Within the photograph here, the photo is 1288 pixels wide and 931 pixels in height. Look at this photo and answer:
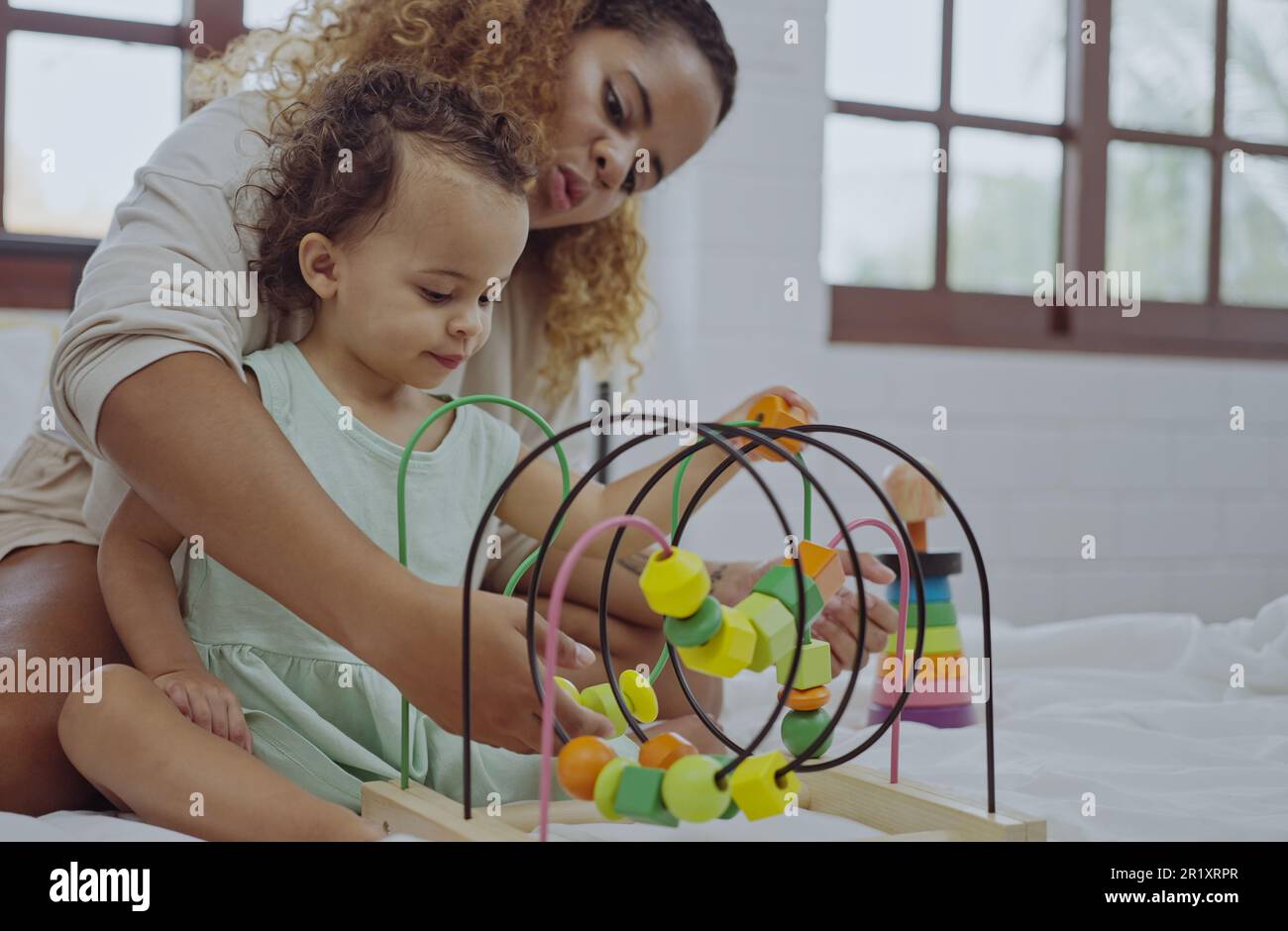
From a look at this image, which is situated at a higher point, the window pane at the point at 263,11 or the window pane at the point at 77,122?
the window pane at the point at 263,11

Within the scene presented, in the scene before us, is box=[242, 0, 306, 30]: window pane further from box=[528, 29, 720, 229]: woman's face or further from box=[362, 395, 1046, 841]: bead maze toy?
box=[362, 395, 1046, 841]: bead maze toy

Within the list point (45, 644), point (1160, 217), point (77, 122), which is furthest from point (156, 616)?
point (1160, 217)

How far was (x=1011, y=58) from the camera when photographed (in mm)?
2520

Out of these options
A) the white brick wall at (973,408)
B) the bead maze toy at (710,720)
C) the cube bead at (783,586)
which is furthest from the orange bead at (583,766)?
the white brick wall at (973,408)

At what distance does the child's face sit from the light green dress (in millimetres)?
75

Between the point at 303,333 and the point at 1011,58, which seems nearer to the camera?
the point at 303,333

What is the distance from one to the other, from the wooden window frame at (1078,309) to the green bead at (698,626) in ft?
6.15

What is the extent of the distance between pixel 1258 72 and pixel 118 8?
228 centimetres

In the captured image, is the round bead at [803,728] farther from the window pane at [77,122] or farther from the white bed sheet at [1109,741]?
the window pane at [77,122]

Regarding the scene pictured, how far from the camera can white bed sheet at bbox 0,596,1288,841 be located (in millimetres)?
789

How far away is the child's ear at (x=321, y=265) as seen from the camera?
0.95 m

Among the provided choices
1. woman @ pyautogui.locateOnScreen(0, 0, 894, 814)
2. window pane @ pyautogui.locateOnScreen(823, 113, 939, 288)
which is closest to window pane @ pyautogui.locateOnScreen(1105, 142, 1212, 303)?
window pane @ pyautogui.locateOnScreen(823, 113, 939, 288)

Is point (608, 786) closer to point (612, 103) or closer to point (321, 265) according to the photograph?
point (321, 265)
